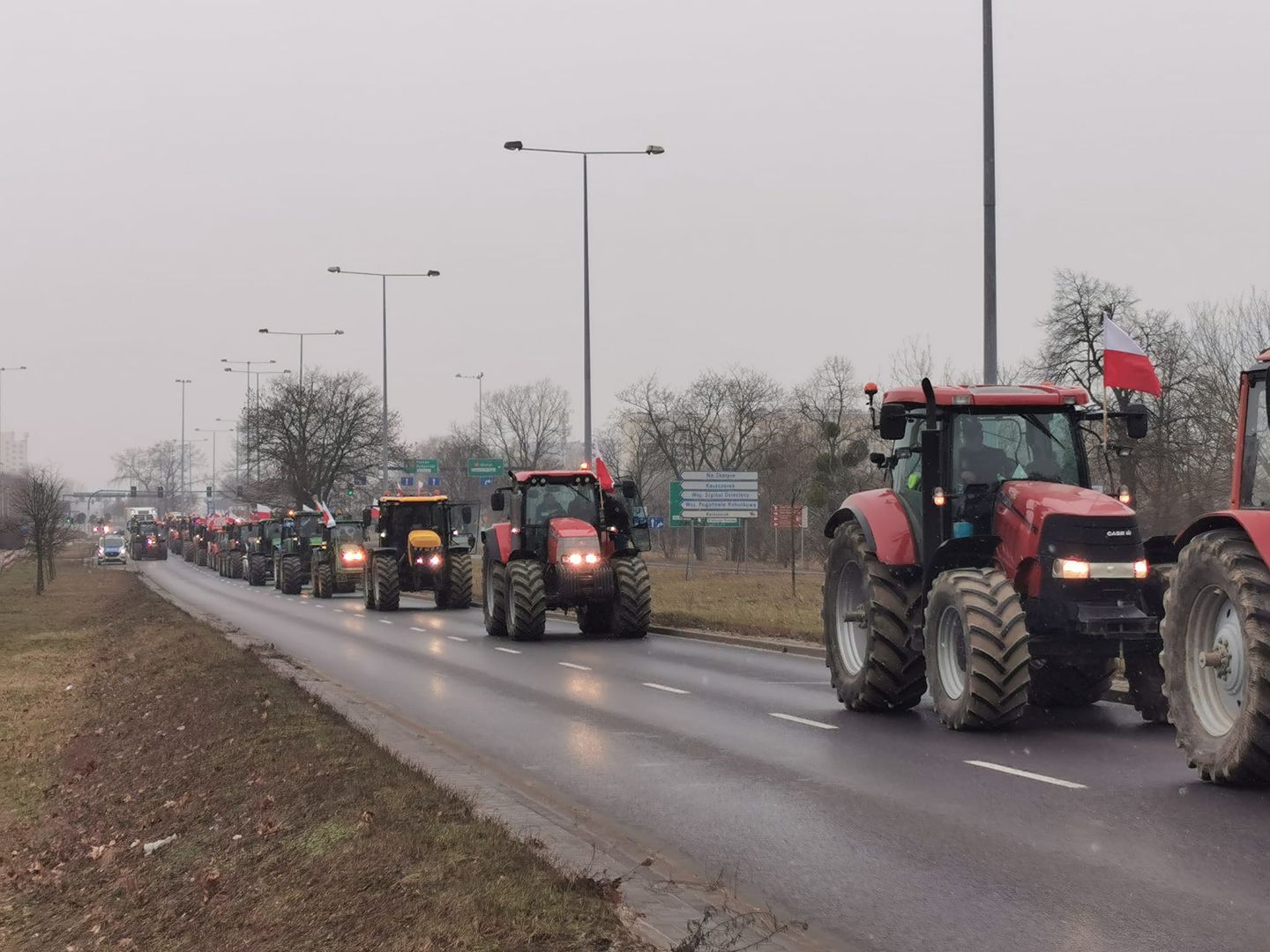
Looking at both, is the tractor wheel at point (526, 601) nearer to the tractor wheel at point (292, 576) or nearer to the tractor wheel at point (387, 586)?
the tractor wheel at point (387, 586)

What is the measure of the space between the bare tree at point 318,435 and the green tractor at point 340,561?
102 ft

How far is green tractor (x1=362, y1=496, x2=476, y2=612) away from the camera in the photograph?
3622 cm

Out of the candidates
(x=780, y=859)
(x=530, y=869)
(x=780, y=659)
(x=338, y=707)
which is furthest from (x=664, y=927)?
(x=780, y=659)

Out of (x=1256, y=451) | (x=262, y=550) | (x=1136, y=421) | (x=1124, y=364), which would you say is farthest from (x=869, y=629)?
(x=262, y=550)

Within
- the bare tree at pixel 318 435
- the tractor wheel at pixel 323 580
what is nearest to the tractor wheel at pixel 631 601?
the tractor wheel at pixel 323 580

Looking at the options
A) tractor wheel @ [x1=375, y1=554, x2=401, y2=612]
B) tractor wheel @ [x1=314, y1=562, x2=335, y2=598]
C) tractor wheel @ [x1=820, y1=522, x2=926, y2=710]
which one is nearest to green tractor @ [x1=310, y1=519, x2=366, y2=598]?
tractor wheel @ [x1=314, y1=562, x2=335, y2=598]

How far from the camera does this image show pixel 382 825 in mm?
8219

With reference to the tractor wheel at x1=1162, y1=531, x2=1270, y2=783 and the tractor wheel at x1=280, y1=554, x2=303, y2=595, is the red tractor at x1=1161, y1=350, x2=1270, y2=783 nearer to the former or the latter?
the tractor wheel at x1=1162, y1=531, x2=1270, y2=783

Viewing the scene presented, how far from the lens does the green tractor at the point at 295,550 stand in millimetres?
49312

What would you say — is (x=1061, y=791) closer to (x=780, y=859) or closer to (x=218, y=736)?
(x=780, y=859)

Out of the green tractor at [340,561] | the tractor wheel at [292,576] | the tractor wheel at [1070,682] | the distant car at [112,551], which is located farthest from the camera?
the distant car at [112,551]

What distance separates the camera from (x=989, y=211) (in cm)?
1955

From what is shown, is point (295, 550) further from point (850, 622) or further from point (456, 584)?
point (850, 622)

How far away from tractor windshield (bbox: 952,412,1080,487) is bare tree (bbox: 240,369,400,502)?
211 feet
